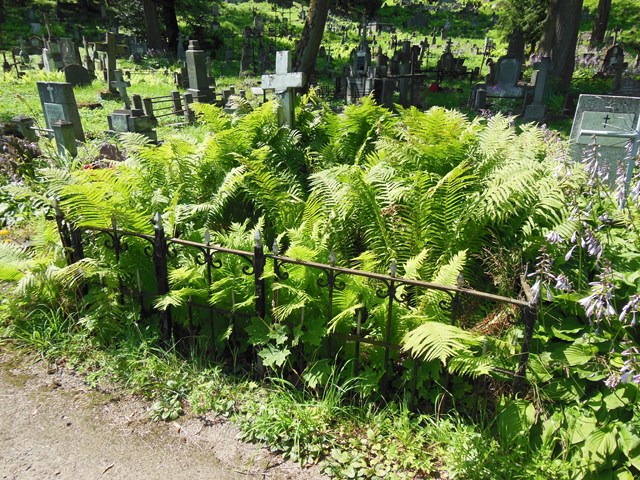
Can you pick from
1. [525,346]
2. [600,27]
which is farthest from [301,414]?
[600,27]

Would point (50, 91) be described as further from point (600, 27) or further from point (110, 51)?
point (600, 27)

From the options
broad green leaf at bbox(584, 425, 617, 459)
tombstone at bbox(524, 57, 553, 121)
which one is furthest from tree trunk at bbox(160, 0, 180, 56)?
broad green leaf at bbox(584, 425, 617, 459)

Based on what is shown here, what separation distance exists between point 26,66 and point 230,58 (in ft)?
30.6

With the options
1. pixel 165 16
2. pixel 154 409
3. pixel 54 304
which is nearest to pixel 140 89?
pixel 165 16

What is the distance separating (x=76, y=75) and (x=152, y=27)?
9902 mm

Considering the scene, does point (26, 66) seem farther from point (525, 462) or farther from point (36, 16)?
point (525, 462)

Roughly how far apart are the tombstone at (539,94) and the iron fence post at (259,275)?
10.9 meters

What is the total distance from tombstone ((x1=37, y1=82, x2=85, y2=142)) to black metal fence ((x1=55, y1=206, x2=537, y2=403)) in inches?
177

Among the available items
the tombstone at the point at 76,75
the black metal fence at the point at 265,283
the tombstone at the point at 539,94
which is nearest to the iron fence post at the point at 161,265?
the black metal fence at the point at 265,283

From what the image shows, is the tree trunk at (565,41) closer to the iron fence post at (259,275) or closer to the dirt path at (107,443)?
the iron fence post at (259,275)

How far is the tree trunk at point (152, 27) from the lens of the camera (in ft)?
77.0

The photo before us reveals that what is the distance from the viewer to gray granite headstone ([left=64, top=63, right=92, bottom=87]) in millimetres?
14719

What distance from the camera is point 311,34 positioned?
45.3ft

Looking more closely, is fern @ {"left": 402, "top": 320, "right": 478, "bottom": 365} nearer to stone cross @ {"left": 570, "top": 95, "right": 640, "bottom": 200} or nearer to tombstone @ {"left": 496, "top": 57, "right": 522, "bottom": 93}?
stone cross @ {"left": 570, "top": 95, "right": 640, "bottom": 200}
